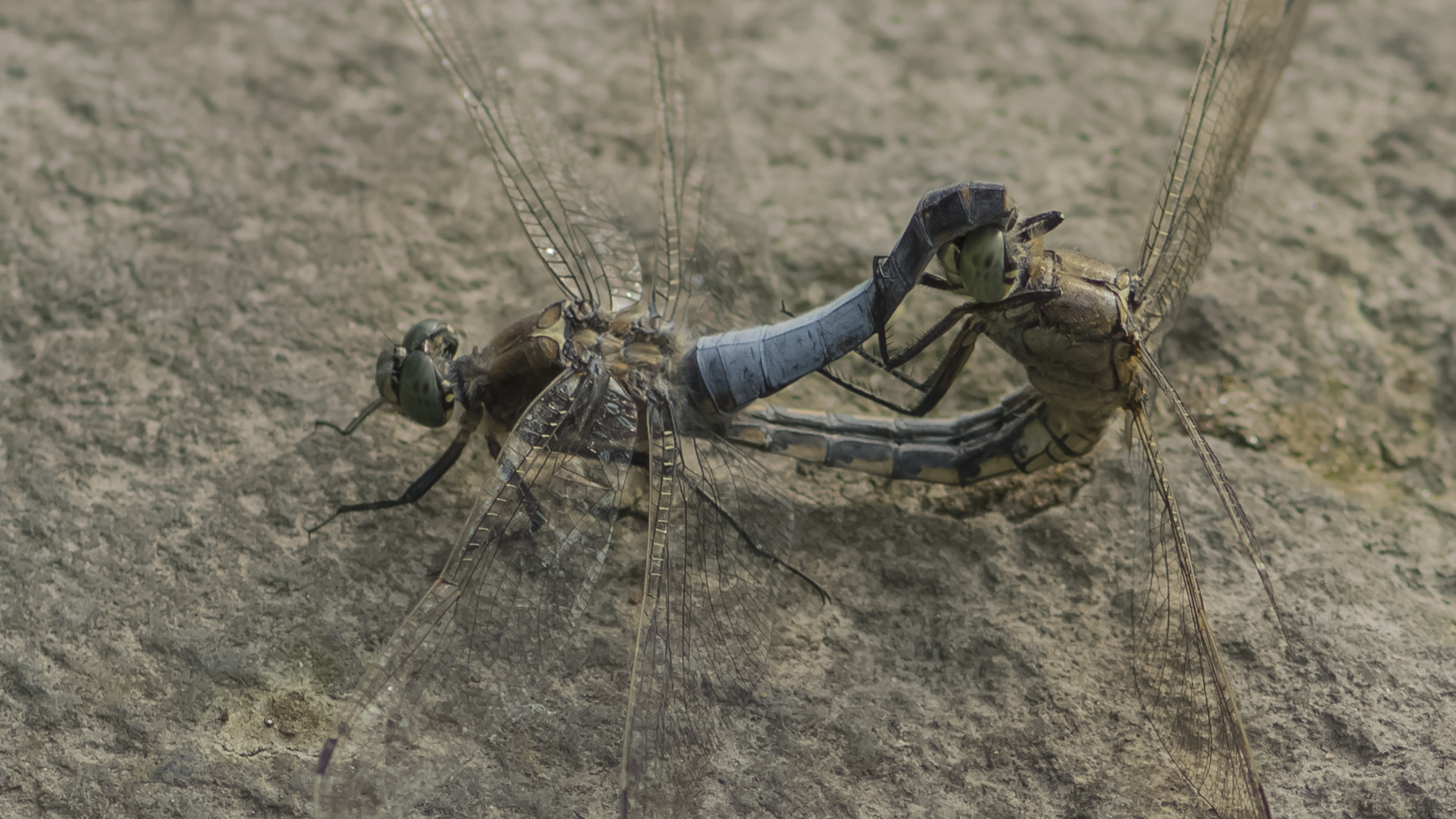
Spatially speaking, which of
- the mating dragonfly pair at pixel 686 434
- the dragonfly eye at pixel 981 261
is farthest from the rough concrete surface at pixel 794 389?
the dragonfly eye at pixel 981 261

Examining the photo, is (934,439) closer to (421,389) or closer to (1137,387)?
(1137,387)

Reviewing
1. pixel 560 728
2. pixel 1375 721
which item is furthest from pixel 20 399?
pixel 1375 721

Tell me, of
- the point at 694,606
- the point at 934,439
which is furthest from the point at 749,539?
the point at 934,439

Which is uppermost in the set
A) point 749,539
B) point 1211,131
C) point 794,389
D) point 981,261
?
point 1211,131

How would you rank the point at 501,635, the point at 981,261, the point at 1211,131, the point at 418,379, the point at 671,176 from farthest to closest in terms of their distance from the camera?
the point at 671,176 → the point at 1211,131 → the point at 418,379 → the point at 981,261 → the point at 501,635

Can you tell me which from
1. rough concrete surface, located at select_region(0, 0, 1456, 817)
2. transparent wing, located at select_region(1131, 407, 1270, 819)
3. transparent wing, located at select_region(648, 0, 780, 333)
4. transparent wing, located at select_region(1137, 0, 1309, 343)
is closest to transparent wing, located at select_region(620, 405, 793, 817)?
rough concrete surface, located at select_region(0, 0, 1456, 817)

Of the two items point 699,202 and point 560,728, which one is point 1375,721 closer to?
point 560,728

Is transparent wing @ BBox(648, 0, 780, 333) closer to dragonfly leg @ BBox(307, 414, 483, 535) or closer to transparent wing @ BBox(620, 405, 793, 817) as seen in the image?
transparent wing @ BBox(620, 405, 793, 817)
